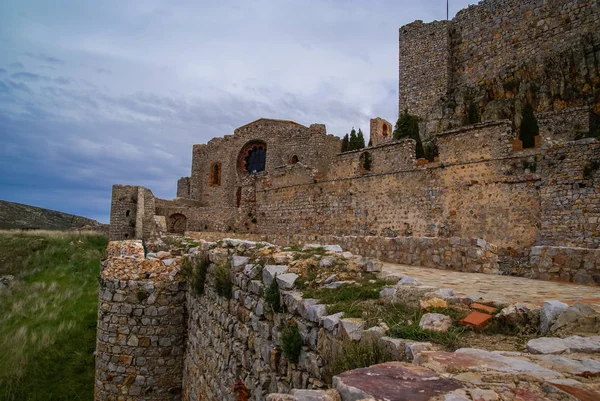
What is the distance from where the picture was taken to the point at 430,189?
15.4 metres

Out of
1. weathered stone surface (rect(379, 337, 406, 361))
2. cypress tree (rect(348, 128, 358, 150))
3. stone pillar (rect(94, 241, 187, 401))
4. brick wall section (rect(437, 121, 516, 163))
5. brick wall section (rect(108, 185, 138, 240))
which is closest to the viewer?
weathered stone surface (rect(379, 337, 406, 361))

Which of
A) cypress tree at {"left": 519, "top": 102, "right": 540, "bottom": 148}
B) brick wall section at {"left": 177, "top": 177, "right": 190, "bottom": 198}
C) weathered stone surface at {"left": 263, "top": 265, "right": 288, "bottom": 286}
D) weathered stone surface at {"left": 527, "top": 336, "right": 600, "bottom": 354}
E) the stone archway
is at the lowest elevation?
weathered stone surface at {"left": 527, "top": 336, "right": 600, "bottom": 354}

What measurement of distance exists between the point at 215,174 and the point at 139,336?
1158 inches

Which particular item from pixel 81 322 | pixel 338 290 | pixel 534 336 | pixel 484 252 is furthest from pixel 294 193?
pixel 534 336

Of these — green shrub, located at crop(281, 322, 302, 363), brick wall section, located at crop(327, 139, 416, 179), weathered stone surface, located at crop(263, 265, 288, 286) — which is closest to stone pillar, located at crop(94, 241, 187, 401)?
weathered stone surface, located at crop(263, 265, 288, 286)

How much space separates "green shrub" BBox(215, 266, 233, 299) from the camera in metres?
6.32

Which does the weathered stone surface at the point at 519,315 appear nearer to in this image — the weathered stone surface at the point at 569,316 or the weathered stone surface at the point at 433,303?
the weathered stone surface at the point at 569,316

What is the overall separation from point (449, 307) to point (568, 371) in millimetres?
1418

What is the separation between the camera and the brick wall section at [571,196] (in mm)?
11359

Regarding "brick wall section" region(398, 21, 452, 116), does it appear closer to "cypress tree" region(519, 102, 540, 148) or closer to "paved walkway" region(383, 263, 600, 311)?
"cypress tree" region(519, 102, 540, 148)

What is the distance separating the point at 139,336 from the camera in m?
8.23

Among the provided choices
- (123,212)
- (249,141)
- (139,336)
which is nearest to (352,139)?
(249,141)

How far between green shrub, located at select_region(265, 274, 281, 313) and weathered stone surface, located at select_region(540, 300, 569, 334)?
2.64 m

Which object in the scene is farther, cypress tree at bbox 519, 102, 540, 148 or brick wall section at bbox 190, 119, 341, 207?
brick wall section at bbox 190, 119, 341, 207
